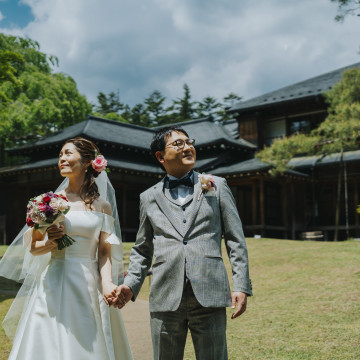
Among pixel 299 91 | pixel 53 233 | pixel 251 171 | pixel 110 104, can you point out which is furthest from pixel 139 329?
pixel 110 104

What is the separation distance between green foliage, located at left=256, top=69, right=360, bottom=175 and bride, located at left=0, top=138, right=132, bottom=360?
45.8ft

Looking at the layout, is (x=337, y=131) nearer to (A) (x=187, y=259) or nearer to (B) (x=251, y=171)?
(B) (x=251, y=171)

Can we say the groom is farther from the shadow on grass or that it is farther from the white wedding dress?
the shadow on grass

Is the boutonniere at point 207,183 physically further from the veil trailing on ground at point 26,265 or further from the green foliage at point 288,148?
the green foliage at point 288,148

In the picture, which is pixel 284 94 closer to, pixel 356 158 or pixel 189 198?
pixel 356 158

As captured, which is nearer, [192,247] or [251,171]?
[192,247]

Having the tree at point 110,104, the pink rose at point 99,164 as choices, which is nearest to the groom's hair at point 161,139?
the pink rose at point 99,164

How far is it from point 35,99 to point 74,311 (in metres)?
27.5

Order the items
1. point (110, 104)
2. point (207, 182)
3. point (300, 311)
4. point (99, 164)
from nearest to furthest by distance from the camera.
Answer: point (207, 182) → point (99, 164) → point (300, 311) → point (110, 104)

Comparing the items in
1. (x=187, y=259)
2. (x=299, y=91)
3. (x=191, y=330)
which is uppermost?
(x=299, y=91)

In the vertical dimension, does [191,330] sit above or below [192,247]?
below

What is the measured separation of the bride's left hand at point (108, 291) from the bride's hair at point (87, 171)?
2.38 ft

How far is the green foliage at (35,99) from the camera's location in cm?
2803

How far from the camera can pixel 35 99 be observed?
2931 cm
